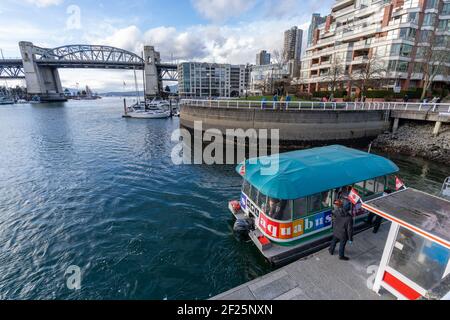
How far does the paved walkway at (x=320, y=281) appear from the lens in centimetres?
561

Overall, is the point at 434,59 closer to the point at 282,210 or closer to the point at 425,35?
the point at 425,35

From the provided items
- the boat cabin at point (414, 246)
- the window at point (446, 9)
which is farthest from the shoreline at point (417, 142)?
the window at point (446, 9)

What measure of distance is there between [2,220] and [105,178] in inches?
251

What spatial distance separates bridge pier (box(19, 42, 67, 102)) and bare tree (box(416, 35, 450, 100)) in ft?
577

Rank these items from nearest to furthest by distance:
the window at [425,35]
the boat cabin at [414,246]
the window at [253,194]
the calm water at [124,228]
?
the boat cabin at [414,246]
the calm water at [124,228]
the window at [253,194]
the window at [425,35]

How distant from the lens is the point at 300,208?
757 cm

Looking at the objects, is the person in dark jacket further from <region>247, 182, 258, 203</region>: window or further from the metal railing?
the metal railing

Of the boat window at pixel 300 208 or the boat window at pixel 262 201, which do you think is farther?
the boat window at pixel 262 201

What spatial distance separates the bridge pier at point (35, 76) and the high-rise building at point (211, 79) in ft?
278

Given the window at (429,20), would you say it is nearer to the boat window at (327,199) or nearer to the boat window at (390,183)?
the boat window at (390,183)

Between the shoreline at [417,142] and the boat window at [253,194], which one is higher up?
the boat window at [253,194]

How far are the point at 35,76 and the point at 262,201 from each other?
17539cm

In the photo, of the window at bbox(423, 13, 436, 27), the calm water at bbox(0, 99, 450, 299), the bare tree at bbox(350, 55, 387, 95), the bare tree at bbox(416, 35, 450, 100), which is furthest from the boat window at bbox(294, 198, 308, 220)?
the window at bbox(423, 13, 436, 27)

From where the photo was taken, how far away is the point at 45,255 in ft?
29.1
